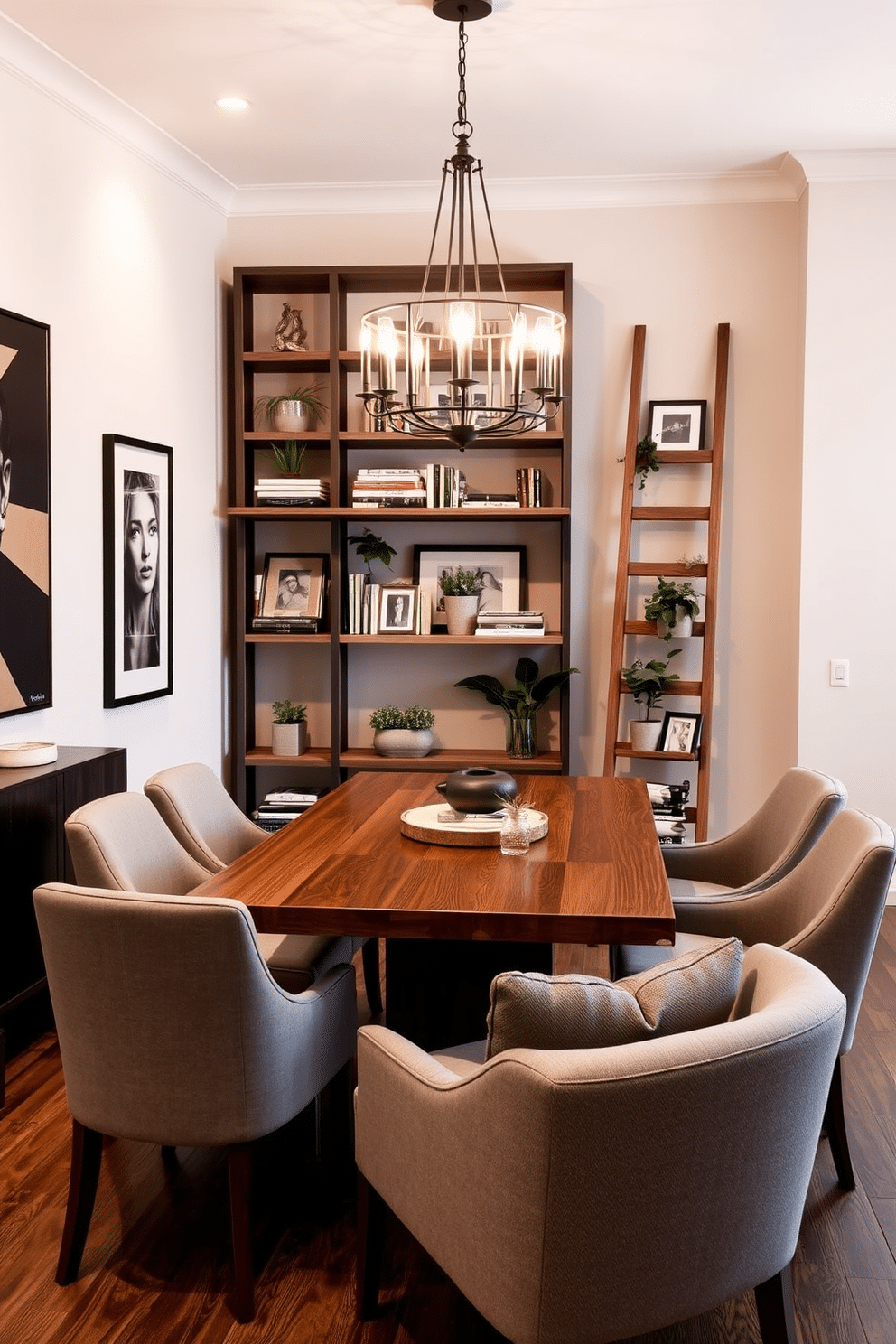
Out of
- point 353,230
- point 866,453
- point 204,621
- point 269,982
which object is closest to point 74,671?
point 204,621

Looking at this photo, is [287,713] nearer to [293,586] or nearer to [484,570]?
[293,586]

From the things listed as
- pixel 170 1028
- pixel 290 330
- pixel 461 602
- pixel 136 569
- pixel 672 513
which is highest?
pixel 290 330

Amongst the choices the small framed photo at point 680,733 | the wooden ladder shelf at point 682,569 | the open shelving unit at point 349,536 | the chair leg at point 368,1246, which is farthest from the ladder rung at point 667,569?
the chair leg at point 368,1246

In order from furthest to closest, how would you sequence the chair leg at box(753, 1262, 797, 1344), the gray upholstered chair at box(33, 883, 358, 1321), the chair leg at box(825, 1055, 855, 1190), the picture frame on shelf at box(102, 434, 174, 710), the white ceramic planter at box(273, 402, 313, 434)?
the white ceramic planter at box(273, 402, 313, 434), the picture frame on shelf at box(102, 434, 174, 710), the chair leg at box(825, 1055, 855, 1190), the gray upholstered chair at box(33, 883, 358, 1321), the chair leg at box(753, 1262, 797, 1344)

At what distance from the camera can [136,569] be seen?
4.20 metres

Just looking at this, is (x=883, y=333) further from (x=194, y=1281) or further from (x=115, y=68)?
(x=194, y=1281)

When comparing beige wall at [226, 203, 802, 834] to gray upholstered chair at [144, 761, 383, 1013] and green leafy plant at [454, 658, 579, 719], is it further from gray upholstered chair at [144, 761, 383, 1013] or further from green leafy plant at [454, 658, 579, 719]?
gray upholstered chair at [144, 761, 383, 1013]

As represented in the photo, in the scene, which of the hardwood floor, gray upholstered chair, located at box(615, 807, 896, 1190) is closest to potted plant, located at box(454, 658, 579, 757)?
gray upholstered chair, located at box(615, 807, 896, 1190)

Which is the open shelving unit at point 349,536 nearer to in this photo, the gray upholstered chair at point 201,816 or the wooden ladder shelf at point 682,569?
the wooden ladder shelf at point 682,569

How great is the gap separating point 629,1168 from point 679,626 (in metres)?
3.65

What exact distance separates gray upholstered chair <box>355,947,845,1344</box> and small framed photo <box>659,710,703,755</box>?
3.08 m

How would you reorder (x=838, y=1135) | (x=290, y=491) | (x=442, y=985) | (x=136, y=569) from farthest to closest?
(x=290, y=491) → (x=136, y=569) → (x=442, y=985) → (x=838, y=1135)

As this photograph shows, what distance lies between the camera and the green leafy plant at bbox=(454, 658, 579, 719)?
4848mm

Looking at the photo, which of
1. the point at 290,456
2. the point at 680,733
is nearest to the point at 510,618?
the point at 680,733
